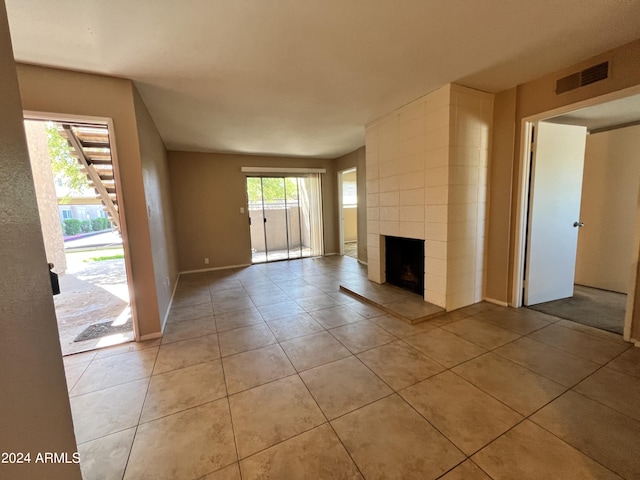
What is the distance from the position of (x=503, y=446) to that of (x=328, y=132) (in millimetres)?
4147

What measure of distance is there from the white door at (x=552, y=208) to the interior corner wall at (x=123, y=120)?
13.6ft

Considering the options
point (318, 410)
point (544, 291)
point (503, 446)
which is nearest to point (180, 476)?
point (318, 410)

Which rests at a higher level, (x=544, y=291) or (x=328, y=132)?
(x=328, y=132)

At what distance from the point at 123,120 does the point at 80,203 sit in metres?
7.85

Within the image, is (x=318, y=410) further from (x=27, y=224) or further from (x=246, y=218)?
(x=246, y=218)

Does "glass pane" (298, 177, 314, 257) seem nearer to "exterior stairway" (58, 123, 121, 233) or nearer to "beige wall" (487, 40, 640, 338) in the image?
"exterior stairway" (58, 123, 121, 233)

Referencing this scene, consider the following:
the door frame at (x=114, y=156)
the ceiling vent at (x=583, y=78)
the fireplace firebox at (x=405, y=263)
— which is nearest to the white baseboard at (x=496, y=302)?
the fireplace firebox at (x=405, y=263)

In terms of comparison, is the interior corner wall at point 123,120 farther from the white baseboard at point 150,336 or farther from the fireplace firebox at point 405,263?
the fireplace firebox at point 405,263

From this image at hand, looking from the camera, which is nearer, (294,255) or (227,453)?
(227,453)

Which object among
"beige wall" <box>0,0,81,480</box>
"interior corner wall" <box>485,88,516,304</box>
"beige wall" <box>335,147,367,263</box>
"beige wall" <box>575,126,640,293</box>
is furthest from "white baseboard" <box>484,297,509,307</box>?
"beige wall" <box>0,0,81,480</box>

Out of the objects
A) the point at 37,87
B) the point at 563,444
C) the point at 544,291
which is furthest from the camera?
the point at 544,291

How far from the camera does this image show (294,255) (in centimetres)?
663

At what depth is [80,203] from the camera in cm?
784

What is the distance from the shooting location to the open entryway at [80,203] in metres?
2.67
